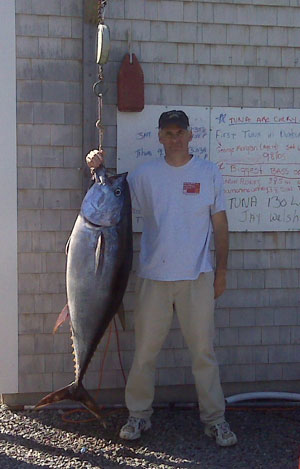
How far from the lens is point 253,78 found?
4816 mm

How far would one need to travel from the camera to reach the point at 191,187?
13.4 feet

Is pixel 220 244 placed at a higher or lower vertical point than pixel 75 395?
higher

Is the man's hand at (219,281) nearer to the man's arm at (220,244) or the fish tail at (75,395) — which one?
the man's arm at (220,244)

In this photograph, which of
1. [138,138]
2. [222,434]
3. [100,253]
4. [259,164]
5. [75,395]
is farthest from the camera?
[259,164]

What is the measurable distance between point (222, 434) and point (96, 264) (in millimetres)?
1382

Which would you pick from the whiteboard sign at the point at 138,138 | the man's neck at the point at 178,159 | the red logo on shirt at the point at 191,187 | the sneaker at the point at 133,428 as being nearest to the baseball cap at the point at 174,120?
A: the man's neck at the point at 178,159

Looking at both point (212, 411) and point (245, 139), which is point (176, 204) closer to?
point (245, 139)

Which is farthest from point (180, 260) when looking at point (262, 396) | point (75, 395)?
point (262, 396)

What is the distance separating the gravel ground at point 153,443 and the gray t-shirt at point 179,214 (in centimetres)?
111

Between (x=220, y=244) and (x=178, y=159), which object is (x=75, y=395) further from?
(x=178, y=159)

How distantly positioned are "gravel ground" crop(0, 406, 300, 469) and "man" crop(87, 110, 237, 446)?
135 millimetres

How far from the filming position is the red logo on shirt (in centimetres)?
407

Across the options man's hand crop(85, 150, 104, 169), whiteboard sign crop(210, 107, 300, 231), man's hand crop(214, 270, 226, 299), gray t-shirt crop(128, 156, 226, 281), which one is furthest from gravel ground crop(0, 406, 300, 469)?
man's hand crop(85, 150, 104, 169)

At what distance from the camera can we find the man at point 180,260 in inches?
160
